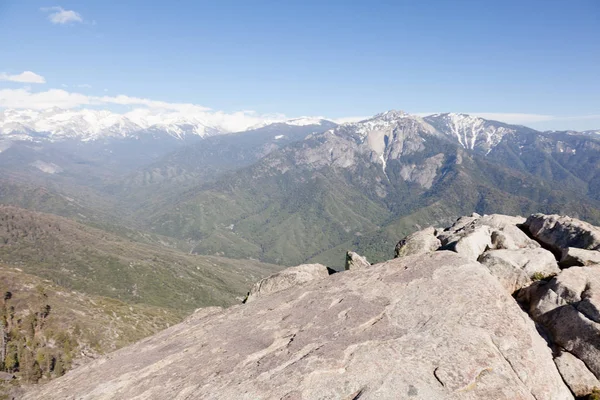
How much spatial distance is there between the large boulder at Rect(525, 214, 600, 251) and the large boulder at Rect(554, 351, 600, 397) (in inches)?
621

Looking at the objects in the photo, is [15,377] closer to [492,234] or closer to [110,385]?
[110,385]

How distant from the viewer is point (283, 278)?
3809 cm

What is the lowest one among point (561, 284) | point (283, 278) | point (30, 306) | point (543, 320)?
point (30, 306)

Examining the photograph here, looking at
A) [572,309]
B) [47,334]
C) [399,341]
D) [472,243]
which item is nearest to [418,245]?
[472,243]

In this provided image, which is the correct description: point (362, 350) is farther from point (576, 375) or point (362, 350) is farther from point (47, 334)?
point (47, 334)

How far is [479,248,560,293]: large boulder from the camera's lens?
28031mm

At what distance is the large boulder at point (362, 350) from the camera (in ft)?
60.7

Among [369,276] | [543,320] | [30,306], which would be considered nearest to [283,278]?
[369,276]

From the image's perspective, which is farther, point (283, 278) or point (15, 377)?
point (15, 377)

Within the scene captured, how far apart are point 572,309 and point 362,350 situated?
14.8 metres

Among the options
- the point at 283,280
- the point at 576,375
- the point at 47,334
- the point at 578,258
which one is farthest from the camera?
the point at 47,334

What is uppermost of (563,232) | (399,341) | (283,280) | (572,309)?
(563,232)

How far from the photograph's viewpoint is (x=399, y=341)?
829 inches

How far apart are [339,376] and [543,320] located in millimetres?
15921
